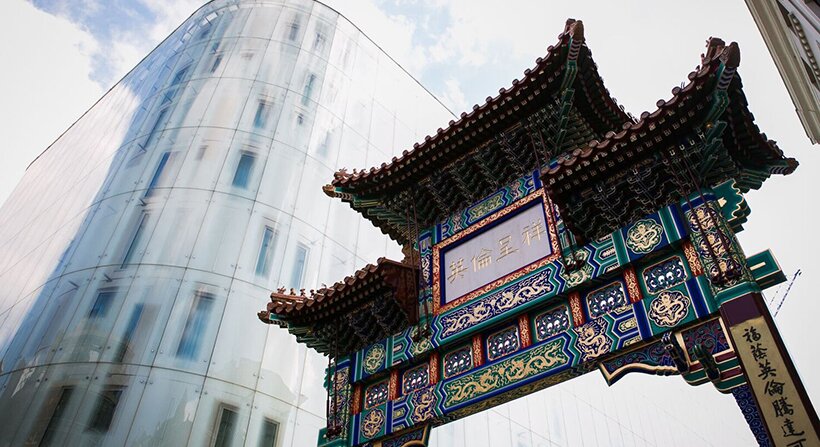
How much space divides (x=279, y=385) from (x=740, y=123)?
10.9 meters

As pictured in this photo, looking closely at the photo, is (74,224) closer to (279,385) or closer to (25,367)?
(25,367)

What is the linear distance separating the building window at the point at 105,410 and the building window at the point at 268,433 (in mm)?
2983

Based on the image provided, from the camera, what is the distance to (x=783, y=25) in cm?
1069

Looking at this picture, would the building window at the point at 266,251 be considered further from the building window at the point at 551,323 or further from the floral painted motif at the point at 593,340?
the floral painted motif at the point at 593,340

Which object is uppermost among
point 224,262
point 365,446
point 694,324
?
point 224,262

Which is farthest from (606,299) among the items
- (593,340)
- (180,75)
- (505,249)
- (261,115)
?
(180,75)

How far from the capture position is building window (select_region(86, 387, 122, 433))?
37.7 ft

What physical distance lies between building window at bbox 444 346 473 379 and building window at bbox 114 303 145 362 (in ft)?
26.2

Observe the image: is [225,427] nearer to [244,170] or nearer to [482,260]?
[482,260]

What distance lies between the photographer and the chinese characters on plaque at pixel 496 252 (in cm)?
811

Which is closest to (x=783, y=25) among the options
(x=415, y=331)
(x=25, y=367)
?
(x=415, y=331)

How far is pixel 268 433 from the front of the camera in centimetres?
1291

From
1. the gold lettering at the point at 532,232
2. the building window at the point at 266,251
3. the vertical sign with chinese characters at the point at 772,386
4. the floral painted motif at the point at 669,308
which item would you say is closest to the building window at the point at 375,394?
the gold lettering at the point at 532,232

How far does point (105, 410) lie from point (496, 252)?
8.60 metres
